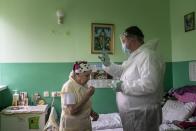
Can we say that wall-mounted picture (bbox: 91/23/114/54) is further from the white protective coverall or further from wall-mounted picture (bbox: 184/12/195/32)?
the white protective coverall

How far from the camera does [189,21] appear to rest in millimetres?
3885

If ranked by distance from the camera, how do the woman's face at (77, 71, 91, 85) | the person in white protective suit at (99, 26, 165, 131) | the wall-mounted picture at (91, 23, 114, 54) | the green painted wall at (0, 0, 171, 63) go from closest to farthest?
the person in white protective suit at (99, 26, 165, 131) → the woman's face at (77, 71, 91, 85) → the green painted wall at (0, 0, 171, 63) → the wall-mounted picture at (91, 23, 114, 54)

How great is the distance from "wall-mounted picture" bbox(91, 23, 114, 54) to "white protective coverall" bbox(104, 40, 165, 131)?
1846 millimetres

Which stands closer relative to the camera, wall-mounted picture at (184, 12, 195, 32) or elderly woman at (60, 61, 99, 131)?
elderly woman at (60, 61, 99, 131)

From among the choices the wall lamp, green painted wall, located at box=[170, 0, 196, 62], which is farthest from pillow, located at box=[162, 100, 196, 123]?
the wall lamp

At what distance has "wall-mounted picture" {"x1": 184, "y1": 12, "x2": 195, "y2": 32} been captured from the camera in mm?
3793

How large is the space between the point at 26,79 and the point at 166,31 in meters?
2.46

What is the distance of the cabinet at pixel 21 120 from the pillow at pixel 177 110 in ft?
5.47

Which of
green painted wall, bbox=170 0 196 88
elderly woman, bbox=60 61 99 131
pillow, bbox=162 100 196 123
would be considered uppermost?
green painted wall, bbox=170 0 196 88

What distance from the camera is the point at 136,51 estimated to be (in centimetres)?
233

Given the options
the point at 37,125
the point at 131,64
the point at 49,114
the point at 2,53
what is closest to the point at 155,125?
the point at 131,64

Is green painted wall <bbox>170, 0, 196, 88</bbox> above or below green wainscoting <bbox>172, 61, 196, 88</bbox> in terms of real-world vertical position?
above

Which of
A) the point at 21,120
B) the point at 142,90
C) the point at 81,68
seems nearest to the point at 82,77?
the point at 81,68

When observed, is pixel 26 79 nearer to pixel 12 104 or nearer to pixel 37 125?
pixel 12 104
